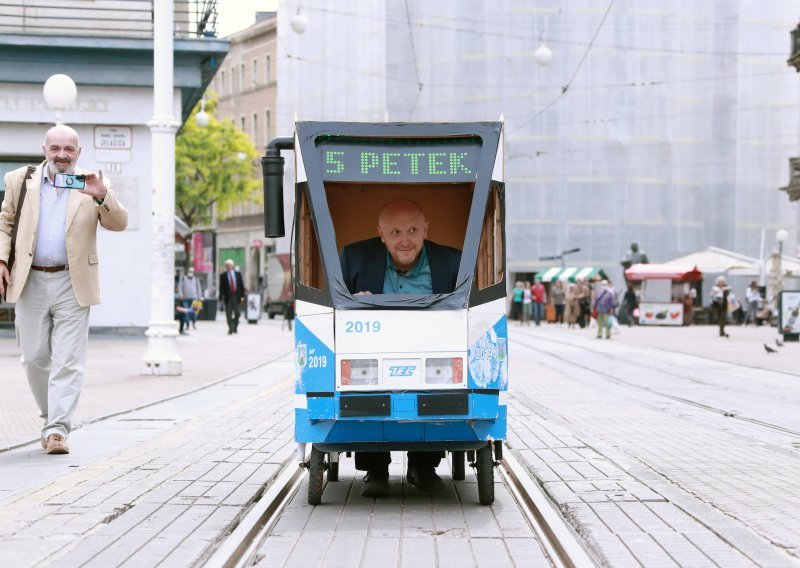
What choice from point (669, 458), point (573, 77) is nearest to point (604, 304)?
point (573, 77)

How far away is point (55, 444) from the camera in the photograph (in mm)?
9125

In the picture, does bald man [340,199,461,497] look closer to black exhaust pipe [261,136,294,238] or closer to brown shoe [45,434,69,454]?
black exhaust pipe [261,136,294,238]

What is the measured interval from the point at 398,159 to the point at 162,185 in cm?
1121

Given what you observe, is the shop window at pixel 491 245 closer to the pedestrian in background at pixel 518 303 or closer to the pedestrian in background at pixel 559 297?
the pedestrian in background at pixel 559 297

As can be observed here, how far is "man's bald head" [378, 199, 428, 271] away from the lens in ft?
25.3

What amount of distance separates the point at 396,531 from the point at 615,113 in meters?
51.0

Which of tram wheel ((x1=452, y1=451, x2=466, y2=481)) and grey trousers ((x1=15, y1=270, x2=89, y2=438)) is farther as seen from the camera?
grey trousers ((x1=15, y1=270, x2=89, y2=438))

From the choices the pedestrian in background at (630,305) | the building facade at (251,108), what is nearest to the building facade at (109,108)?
the pedestrian in background at (630,305)

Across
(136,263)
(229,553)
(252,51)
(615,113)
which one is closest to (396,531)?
(229,553)

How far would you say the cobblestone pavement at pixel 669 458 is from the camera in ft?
20.2

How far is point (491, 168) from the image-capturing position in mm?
7277

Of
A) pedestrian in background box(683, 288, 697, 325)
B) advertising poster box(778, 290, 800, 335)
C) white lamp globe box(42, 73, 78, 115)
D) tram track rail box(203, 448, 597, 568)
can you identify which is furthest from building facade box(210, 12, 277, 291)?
tram track rail box(203, 448, 597, 568)

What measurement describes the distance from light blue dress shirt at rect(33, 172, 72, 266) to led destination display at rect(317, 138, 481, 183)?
2.53 meters

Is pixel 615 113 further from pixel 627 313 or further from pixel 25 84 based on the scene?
pixel 25 84
